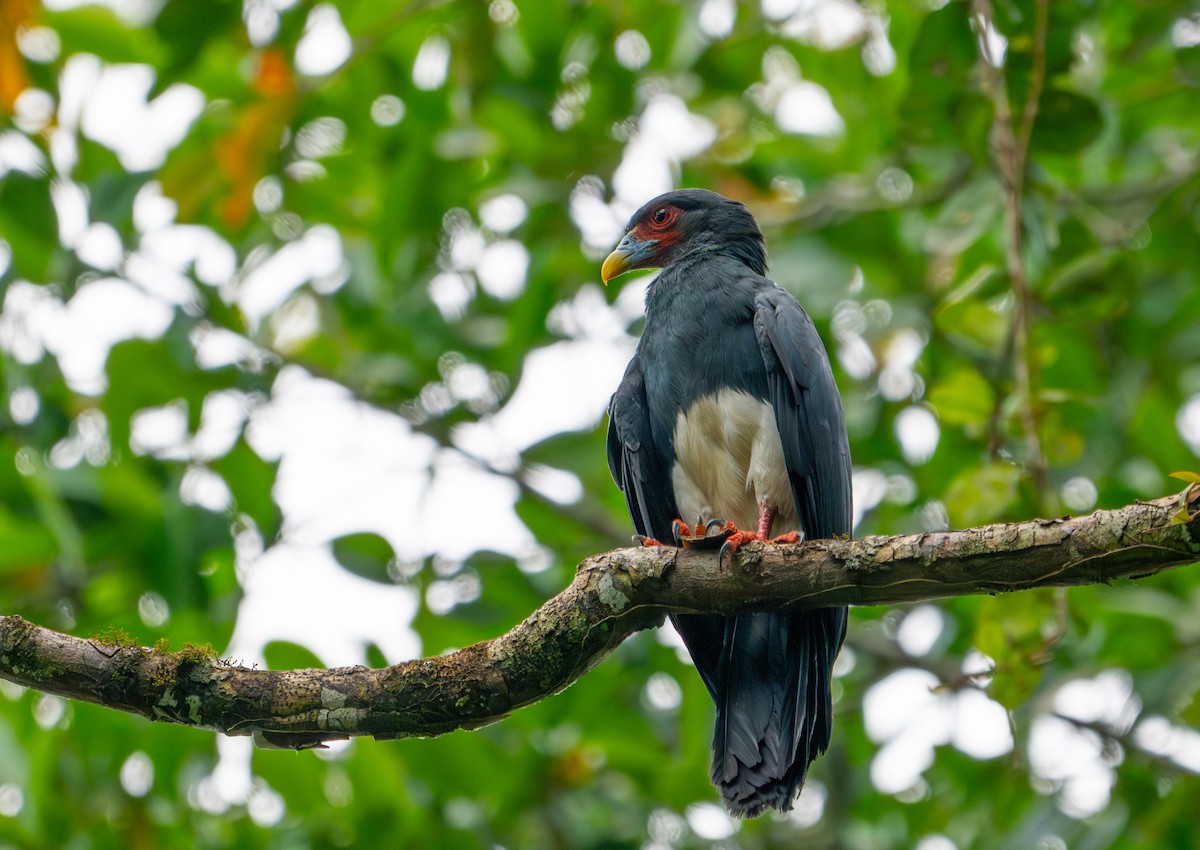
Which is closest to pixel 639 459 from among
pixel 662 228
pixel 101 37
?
pixel 662 228

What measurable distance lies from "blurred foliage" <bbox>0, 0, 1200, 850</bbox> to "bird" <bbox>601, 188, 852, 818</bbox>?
0.63m

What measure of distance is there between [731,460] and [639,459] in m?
0.39

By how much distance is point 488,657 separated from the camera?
349 centimetres

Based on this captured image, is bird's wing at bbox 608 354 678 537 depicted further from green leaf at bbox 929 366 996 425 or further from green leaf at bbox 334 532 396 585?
green leaf at bbox 334 532 396 585

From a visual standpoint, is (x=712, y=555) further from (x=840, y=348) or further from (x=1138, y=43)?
(x=1138, y=43)

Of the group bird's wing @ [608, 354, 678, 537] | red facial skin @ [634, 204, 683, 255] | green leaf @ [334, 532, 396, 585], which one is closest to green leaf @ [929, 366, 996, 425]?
bird's wing @ [608, 354, 678, 537]

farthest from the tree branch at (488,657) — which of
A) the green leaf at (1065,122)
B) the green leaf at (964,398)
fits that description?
the green leaf at (1065,122)

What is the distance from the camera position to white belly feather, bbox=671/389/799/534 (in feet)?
15.1

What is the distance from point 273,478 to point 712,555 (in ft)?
10.2

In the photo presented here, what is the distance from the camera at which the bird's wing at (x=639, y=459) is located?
16.0ft

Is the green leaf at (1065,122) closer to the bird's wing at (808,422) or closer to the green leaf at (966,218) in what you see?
the green leaf at (966,218)

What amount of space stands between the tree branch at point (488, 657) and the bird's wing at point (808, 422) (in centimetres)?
112

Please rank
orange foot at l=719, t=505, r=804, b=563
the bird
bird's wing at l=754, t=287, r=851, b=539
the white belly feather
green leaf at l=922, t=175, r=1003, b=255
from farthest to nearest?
green leaf at l=922, t=175, r=1003, b=255 → the white belly feather → bird's wing at l=754, t=287, r=851, b=539 → the bird → orange foot at l=719, t=505, r=804, b=563

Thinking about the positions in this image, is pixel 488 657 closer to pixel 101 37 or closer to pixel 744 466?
pixel 744 466
